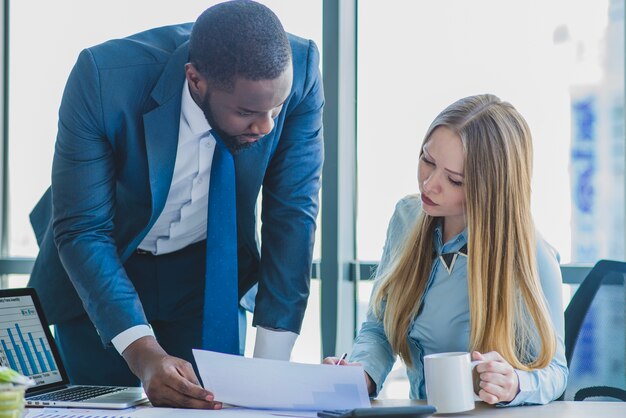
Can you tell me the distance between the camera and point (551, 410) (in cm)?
139

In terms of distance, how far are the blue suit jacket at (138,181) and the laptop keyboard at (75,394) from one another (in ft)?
0.32

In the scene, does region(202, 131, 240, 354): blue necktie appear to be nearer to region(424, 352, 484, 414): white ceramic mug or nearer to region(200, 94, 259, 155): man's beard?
region(200, 94, 259, 155): man's beard

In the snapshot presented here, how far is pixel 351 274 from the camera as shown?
331 centimetres

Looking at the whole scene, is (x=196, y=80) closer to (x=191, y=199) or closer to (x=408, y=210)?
(x=191, y=199)

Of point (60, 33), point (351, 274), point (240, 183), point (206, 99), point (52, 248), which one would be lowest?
point (351, 274)

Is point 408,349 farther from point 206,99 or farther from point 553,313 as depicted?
point 206,99

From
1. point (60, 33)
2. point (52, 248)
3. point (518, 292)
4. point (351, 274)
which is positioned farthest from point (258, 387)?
point (60, 33)

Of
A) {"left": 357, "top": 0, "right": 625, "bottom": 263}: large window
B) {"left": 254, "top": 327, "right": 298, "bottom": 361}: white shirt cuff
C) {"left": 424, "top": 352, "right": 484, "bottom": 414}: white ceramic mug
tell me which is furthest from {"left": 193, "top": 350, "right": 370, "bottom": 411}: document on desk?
{"left": 357, "top": 0, "right": 625, "bottom": 263}: large window

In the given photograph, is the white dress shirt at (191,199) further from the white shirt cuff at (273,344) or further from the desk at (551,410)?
the desk at (551,410)

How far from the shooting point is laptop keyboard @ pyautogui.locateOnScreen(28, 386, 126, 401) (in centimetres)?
146

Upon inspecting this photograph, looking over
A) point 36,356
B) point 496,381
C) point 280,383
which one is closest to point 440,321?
point 496,381

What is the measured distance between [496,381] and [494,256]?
0.30 metres

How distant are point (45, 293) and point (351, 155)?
5.65ft

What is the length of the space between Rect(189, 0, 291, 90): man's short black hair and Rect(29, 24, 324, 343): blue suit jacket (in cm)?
16
